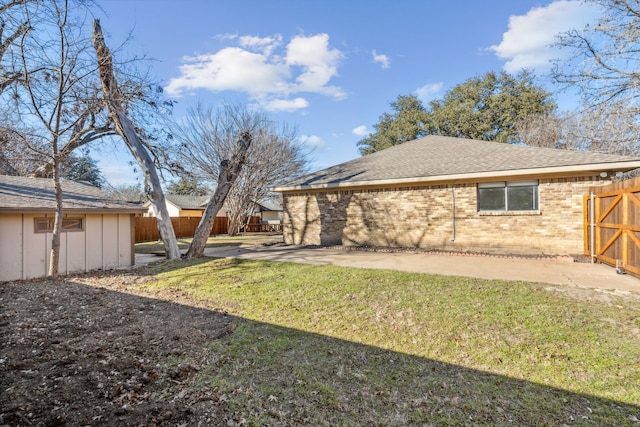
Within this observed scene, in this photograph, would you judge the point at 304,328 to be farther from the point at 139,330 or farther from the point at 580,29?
the point at 580,29

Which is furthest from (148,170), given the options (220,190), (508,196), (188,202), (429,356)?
(188,202)

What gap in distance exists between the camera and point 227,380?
293 centimetres

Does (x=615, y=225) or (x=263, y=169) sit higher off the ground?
(x=263, y=169)

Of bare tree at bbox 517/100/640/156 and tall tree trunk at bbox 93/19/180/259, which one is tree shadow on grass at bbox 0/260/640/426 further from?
bare tree at bbox 517/100/640/156

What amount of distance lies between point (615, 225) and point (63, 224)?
45.0 ft

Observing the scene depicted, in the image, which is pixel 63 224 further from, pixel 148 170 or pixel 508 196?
pixel 508 196

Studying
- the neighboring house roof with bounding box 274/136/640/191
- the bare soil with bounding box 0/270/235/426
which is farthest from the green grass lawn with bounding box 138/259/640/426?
the neighboring house roof with bounding box 274/136/640/191

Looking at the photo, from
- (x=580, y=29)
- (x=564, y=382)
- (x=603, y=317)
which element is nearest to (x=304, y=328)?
(x=564, y=382)

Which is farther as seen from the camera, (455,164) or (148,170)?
(455,164)

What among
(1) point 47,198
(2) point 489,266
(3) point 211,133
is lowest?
(2) point 489,266

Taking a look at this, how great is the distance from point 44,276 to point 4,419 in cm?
731

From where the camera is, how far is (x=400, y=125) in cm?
2714

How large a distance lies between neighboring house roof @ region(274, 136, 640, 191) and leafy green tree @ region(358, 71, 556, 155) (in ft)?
37.9

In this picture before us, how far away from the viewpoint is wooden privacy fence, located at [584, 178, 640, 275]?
606 centimetres
